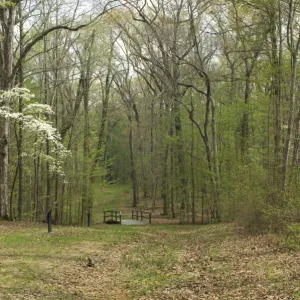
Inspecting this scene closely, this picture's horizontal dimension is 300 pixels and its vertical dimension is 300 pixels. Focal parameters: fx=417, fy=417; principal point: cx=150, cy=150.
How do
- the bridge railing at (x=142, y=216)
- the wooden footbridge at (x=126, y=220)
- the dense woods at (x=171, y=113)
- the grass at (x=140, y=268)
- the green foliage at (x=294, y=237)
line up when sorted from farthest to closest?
the wooden footbridge at (x=126, y=220) → the bridge railing at (x=142, y=216) → the dense woods at (x=171, y=113) → the green foliage at (x=294, y=237) → the grass at (x=140, y=268)

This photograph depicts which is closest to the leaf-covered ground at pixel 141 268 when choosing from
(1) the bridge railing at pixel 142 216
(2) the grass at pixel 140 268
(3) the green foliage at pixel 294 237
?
(2) the grass at pixel 140 268

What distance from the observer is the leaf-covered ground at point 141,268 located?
305 inches

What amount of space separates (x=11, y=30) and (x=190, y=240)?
37.7 ft

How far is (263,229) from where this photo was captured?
48.2 feet

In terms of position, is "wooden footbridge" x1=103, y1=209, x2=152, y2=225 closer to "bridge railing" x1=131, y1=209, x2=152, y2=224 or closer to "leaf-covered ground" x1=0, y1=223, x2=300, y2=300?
"bridge railing" x1=131, y1=209, x2=152, y2=224

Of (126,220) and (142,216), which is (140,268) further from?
(126,220)

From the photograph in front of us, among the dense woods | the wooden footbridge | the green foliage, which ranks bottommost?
the wooden footbridge

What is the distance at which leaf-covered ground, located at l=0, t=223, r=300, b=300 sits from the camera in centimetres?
774

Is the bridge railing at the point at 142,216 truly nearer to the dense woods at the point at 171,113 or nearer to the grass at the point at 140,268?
the dense woods at the point at 171,113

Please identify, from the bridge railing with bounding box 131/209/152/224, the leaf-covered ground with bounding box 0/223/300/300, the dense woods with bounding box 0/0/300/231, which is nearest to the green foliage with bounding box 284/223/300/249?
the leaf-covered ground with bounding box 0/223/300/300

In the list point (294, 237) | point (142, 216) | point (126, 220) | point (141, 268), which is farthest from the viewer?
point (126, 220)

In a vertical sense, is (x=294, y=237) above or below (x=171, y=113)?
below

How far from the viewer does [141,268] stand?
418 inches

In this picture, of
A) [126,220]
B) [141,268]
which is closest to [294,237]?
[141,268]
